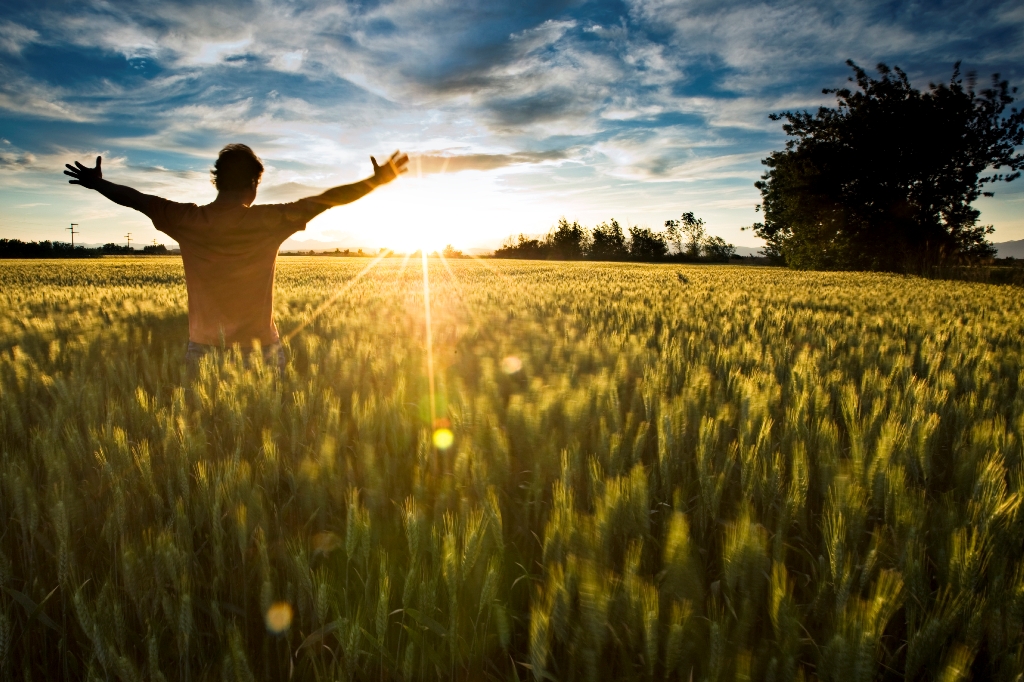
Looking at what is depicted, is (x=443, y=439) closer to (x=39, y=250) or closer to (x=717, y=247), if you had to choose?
(x=39, y=250)

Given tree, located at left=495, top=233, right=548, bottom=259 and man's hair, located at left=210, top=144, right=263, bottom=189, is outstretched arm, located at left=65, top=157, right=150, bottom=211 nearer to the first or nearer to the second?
man's hair, located at left=210, top=144, right=263, bottom=189

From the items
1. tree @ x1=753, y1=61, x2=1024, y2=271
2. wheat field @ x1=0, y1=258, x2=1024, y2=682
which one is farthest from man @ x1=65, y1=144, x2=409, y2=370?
tree @ x1=753, y1=61, x2=1024, y2=271

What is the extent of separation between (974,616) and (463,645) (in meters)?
0.87

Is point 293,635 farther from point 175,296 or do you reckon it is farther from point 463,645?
point 175,296

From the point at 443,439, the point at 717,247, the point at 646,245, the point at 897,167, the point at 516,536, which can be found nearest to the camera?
the point at 516,536

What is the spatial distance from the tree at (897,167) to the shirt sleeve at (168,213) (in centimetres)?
2802

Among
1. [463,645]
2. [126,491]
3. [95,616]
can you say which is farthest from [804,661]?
[126,491]

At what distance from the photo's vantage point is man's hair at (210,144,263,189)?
359 centimetres

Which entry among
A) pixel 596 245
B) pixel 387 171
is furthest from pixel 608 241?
pixel 387 171

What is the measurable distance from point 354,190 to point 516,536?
289cm

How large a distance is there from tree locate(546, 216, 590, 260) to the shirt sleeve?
238 feet

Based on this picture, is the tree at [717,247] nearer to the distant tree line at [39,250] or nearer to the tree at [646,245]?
the tree at [646,245]

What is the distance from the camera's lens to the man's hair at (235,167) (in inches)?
141

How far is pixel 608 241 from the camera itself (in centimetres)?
8450
